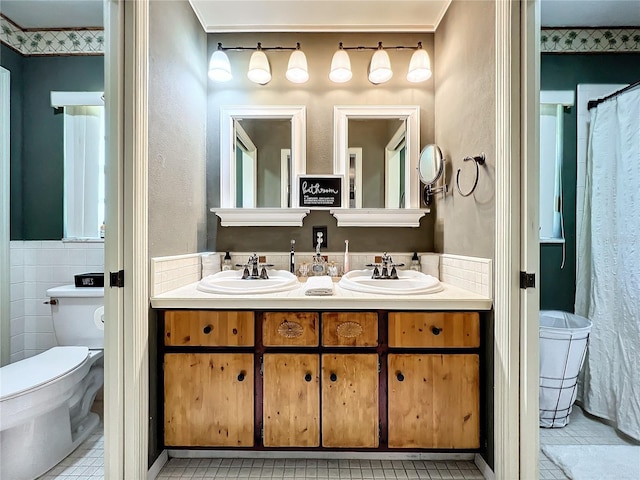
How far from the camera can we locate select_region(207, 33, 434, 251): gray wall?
2021 millimetres

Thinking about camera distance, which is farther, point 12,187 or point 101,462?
point 12,187

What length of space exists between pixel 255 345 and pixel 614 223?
6.86ft

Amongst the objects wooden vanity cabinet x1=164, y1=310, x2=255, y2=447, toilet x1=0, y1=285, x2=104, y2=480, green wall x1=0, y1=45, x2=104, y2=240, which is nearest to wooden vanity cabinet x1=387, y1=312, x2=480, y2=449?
wooden vanity cabinet x1=164, y1=310, x2=255, y2=447

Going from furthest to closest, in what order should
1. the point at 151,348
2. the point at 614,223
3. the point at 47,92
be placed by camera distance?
the point at 47,92, the point at 614,223, the point at 151,348

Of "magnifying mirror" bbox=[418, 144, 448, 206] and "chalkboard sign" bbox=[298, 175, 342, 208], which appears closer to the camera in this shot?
"magnifying mirror" bbox=[418, 144, 448, 206]

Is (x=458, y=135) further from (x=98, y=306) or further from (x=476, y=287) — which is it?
(x=98, y=306)

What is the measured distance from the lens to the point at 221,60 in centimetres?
194

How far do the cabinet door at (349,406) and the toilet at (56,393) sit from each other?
1211mm

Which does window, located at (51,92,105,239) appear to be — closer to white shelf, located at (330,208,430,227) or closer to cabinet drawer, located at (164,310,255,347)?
cabinet drawer, located at (164,310,255,347)

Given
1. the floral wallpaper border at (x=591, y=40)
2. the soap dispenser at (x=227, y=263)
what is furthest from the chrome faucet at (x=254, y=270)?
the floral wallpaper border at (x=591, y=40)

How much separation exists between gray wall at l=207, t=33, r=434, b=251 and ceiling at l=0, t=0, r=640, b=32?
62mm

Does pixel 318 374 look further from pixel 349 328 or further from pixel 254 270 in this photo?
pixel 254 270

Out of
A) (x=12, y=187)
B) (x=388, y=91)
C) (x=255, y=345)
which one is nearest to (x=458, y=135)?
(x=388, y=91)

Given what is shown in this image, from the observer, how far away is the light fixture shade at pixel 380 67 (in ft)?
6.33
